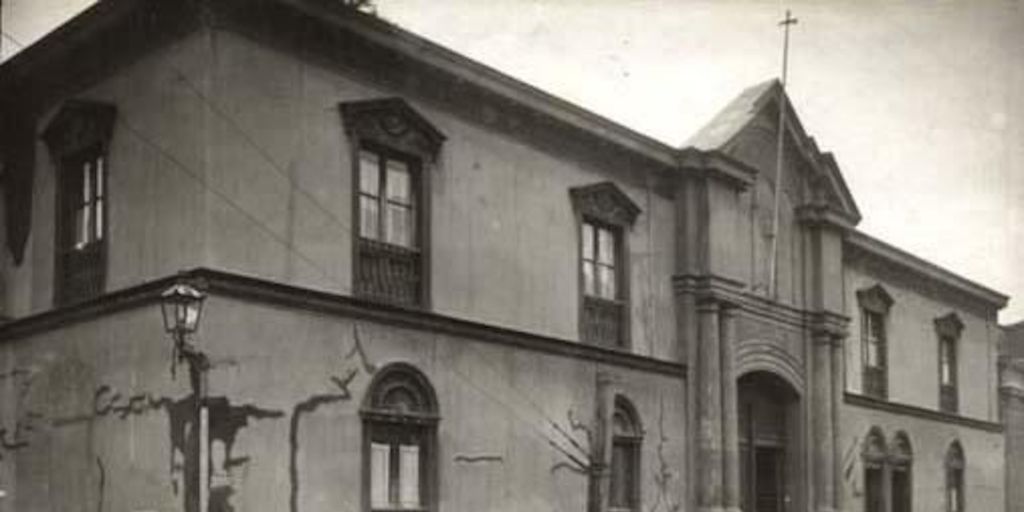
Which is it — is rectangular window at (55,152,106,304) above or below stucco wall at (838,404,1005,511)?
above

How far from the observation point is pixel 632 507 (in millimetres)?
19203

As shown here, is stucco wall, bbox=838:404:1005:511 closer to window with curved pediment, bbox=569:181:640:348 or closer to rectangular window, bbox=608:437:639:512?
rectangular window, bbox=608:437:639:512

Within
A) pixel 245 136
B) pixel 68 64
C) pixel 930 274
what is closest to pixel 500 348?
pixel 245 136

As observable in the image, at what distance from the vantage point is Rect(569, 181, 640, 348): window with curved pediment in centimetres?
1891

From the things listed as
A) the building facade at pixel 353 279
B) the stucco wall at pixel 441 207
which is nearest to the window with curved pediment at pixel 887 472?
the building facade at pixel 353 279

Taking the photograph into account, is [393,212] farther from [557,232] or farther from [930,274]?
[930,274]

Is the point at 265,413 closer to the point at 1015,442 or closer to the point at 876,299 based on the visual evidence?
the point at 876,299

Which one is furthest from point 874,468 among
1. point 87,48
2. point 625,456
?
point 87,48

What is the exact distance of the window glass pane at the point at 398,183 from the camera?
15.8 meters

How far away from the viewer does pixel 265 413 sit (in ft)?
44.6

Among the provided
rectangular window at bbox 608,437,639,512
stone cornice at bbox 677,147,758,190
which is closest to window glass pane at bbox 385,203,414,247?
rectangular window at bbox 608,437,639,512

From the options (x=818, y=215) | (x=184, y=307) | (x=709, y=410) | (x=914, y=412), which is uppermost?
(x=818, y=215)

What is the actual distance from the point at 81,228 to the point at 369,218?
3353 mm

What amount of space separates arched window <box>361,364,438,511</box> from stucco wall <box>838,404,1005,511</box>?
11062 mm
